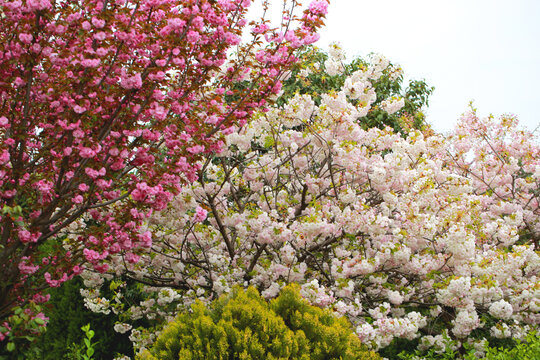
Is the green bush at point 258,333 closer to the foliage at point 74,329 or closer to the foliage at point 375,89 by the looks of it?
the foliage at point 74,329

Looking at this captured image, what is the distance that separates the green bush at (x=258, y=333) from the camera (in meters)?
3.17

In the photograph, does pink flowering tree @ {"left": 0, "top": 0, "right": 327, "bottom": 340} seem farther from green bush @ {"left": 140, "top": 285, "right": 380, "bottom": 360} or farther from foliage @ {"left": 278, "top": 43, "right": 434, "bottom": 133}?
foliage @ {"left": 278, "top": 43, "right": 434, "bottom": 133}

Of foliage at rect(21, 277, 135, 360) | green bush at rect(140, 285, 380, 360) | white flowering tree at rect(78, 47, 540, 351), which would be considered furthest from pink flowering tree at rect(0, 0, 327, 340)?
foliage at rect(21, 277, 135, 360)

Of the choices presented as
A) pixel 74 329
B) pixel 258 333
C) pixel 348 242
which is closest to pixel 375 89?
pixel 348 242

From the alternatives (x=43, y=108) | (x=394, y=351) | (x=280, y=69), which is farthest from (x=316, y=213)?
(x=43, y=108)

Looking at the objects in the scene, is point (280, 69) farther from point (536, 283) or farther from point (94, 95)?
point (536, 283)

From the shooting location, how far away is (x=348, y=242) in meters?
5.52

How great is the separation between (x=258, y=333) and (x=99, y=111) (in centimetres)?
220

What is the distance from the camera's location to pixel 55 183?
4223 millimetres

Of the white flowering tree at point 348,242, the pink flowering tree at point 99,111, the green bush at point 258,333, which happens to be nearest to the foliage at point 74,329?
the white flowering tree at point 348,242

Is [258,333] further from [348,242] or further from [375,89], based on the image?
[375,89]

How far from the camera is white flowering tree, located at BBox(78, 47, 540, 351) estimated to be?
466cm

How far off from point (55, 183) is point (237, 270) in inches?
79.6

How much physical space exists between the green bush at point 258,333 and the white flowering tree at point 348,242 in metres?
0.56
